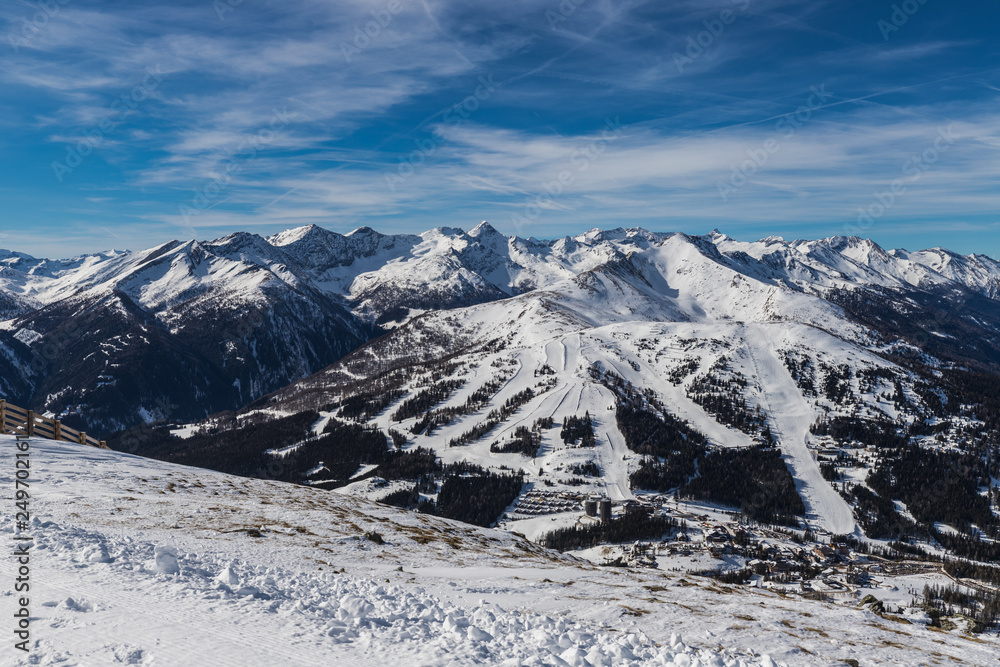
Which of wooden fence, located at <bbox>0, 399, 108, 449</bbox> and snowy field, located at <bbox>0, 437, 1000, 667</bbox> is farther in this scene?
wooden fence, located at <bbox>0, 399, 108, 449</bbox>

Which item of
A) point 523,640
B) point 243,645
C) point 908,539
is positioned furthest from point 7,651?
point 908,539

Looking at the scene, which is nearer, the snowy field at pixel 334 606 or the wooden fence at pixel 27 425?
the snowy field at pixel 334 606

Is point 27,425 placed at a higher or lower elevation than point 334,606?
higher

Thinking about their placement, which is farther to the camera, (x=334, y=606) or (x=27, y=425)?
(x=27, y=425)
